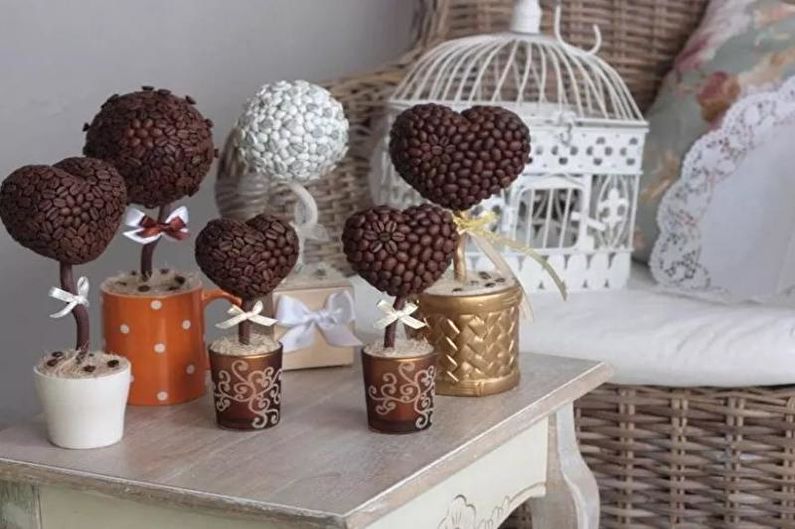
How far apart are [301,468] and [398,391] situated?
109 mm

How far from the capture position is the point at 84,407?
3.14 feet

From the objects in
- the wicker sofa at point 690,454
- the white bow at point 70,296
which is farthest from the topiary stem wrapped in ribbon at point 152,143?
the wicker sofa at point 690,454

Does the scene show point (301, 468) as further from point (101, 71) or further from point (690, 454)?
point (101, 71)

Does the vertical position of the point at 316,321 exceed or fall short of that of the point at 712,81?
it falls short

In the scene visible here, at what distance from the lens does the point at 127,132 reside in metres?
1.03

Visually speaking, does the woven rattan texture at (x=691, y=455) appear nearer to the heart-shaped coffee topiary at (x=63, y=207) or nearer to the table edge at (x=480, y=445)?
the table edge at (x=480, y=445)

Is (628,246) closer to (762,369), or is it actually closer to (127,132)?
(762,369)

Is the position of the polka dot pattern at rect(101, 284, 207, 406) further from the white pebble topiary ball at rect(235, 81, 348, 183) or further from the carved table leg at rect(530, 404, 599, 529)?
the carved table leg at rect(530, 404, 599, 529)

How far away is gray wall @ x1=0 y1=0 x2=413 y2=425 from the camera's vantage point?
1.73 metres

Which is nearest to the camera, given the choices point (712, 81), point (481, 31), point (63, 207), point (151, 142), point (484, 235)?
point (63, 207)

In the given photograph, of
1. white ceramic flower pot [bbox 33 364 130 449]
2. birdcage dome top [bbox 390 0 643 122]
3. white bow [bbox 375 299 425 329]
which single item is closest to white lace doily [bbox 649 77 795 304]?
birdcage dome top [bbox 390 0 643 122]

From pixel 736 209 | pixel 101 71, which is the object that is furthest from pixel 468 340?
pixel 101 71

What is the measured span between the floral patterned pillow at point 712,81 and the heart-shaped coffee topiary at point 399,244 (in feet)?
2.54

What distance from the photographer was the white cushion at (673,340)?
1.35m
